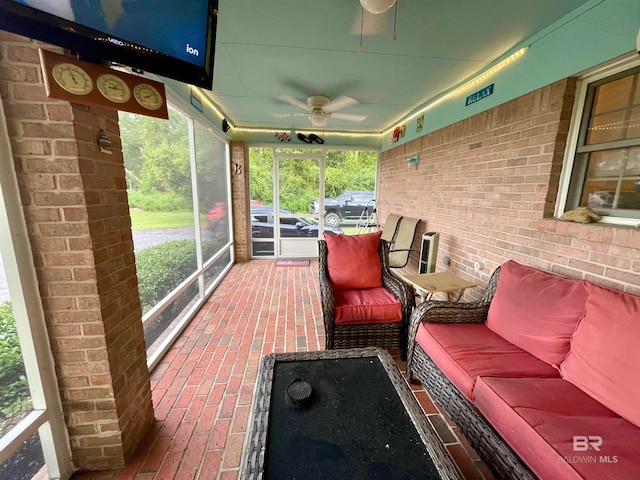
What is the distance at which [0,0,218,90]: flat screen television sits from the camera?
771 millimetres

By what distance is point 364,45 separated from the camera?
2025 millimetres

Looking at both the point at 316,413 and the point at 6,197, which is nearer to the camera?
the point at 6,197

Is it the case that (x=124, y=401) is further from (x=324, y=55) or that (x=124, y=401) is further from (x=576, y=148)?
(x=576, y=148)

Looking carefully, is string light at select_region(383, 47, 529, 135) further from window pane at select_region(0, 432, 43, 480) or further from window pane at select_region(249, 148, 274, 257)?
window pane at select_region(0, 432, 43, 480)

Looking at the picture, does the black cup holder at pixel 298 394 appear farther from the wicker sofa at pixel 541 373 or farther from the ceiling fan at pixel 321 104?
the ceiling fan at pixel 321 104

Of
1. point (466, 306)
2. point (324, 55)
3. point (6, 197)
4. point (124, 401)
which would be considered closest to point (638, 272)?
point (466, 306)

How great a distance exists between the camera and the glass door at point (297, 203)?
4914mm

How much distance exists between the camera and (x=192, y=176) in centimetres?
285

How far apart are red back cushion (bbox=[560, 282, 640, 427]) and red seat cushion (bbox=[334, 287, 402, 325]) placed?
3.36 ft

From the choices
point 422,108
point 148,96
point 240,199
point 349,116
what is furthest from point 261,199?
point 148,96

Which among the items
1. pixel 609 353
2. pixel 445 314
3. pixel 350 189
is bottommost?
pixel 445 314

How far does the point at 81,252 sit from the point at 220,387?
1.27m

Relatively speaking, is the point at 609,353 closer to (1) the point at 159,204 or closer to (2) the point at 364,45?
(2) the point at 364,45

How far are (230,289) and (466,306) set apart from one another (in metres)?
2.93
